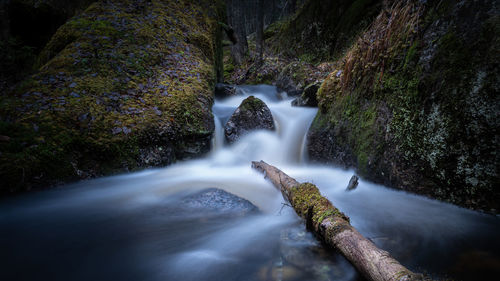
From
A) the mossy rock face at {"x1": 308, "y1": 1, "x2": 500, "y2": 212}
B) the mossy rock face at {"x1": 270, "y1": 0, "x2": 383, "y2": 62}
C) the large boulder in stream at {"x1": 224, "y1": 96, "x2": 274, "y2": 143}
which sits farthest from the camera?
the mossy rock face at {"x1": 270, "y1": 0, "x2": 383, "y2": 62}

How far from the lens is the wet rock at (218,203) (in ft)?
9.81

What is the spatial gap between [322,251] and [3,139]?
442 cm

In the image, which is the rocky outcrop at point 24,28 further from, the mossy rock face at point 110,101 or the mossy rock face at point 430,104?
the mossy rock face at point 430,104

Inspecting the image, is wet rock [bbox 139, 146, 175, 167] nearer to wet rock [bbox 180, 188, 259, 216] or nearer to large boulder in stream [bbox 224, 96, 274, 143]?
wet rock [bbox 180, 188, 259, 216]

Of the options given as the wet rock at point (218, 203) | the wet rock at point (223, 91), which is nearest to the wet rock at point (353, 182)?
the wet rock at point (218, 203)

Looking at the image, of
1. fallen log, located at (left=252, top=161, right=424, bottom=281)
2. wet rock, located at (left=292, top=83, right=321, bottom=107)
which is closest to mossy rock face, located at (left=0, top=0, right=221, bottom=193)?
fallen log, located at (left=252, top=161, right=424, bottom=281)

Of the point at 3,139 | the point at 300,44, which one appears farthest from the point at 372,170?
the point at 300,44

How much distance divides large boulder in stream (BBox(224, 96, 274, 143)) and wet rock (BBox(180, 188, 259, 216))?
114 inches

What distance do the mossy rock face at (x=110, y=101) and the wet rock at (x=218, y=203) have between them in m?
1.80

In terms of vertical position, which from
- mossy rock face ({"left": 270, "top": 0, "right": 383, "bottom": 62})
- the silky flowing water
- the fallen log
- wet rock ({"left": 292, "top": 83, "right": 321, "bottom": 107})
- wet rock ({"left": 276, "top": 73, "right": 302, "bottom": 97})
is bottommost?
the silky flowing water

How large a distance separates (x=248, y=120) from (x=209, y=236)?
421 centimetres

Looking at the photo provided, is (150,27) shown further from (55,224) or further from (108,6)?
(55,224)

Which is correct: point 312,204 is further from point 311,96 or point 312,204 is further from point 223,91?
point 223,91

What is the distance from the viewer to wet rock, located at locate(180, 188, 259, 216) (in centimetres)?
299
